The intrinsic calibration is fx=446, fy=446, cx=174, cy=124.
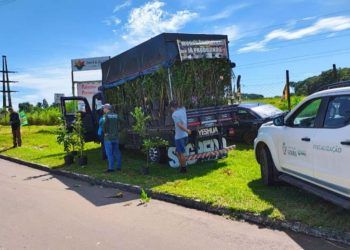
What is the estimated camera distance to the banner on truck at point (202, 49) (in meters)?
12.0

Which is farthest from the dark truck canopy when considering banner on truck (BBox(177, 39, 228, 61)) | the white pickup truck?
the white pickup truck

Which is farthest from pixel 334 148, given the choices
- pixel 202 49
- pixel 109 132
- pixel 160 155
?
pixel 109 132

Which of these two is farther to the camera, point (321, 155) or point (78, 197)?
point (78, 197)

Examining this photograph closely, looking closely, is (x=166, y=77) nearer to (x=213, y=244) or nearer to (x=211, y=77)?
(x=211, y=77)

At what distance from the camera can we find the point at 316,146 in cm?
648

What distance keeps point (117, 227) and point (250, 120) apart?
881 centimetres

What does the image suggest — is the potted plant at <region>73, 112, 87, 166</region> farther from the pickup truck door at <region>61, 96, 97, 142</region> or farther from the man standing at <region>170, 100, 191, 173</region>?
the man standing at <region>170, 100, 191, 173</region>

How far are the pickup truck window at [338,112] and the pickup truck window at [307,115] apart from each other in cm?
34

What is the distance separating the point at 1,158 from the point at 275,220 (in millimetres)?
15463

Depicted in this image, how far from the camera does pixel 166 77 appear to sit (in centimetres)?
1204

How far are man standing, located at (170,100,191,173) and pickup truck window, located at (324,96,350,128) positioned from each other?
4.93 metres

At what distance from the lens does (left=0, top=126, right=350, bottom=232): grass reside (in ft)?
21.2

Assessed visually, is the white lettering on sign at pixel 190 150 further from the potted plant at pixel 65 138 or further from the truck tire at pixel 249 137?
the potted plant at pixel 65 138

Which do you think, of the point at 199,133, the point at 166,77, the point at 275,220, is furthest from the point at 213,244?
the point at 166,77
